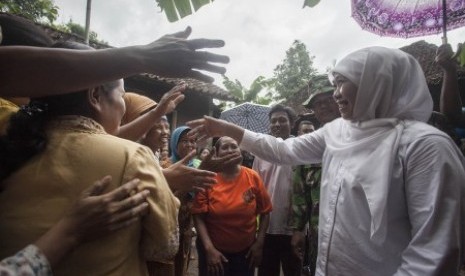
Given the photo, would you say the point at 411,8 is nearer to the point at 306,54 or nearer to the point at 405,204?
the point at 405,204

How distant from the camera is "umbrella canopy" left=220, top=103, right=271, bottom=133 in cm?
820

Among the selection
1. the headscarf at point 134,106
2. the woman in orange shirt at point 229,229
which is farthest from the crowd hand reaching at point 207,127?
the woman in orange shirt at point 229,229

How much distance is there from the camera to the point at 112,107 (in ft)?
4.40

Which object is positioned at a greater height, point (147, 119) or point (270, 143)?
point (147, 119)

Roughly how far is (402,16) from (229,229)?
2.73 metres

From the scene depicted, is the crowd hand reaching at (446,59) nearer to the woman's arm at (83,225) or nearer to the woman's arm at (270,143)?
the woman's arm at (270,143)

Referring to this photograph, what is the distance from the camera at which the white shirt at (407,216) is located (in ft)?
4.78

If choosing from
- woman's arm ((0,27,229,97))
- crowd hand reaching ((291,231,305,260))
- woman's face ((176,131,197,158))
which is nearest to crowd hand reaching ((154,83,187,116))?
woman's arm ((0,27,229,97))

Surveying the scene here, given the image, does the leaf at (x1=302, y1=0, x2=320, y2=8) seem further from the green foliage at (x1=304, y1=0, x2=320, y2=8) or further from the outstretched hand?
the outstretched hand

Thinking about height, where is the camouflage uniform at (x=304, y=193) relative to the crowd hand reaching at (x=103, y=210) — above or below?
below

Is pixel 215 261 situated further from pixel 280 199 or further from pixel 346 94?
pixel 346 94

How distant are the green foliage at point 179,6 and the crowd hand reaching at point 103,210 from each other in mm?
1051

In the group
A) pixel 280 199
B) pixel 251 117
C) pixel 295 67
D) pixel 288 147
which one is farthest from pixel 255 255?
pixel 295 67

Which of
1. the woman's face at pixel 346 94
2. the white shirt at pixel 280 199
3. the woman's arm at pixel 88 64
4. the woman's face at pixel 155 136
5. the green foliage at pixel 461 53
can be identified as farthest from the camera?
the white shirt at pixel 280 199
